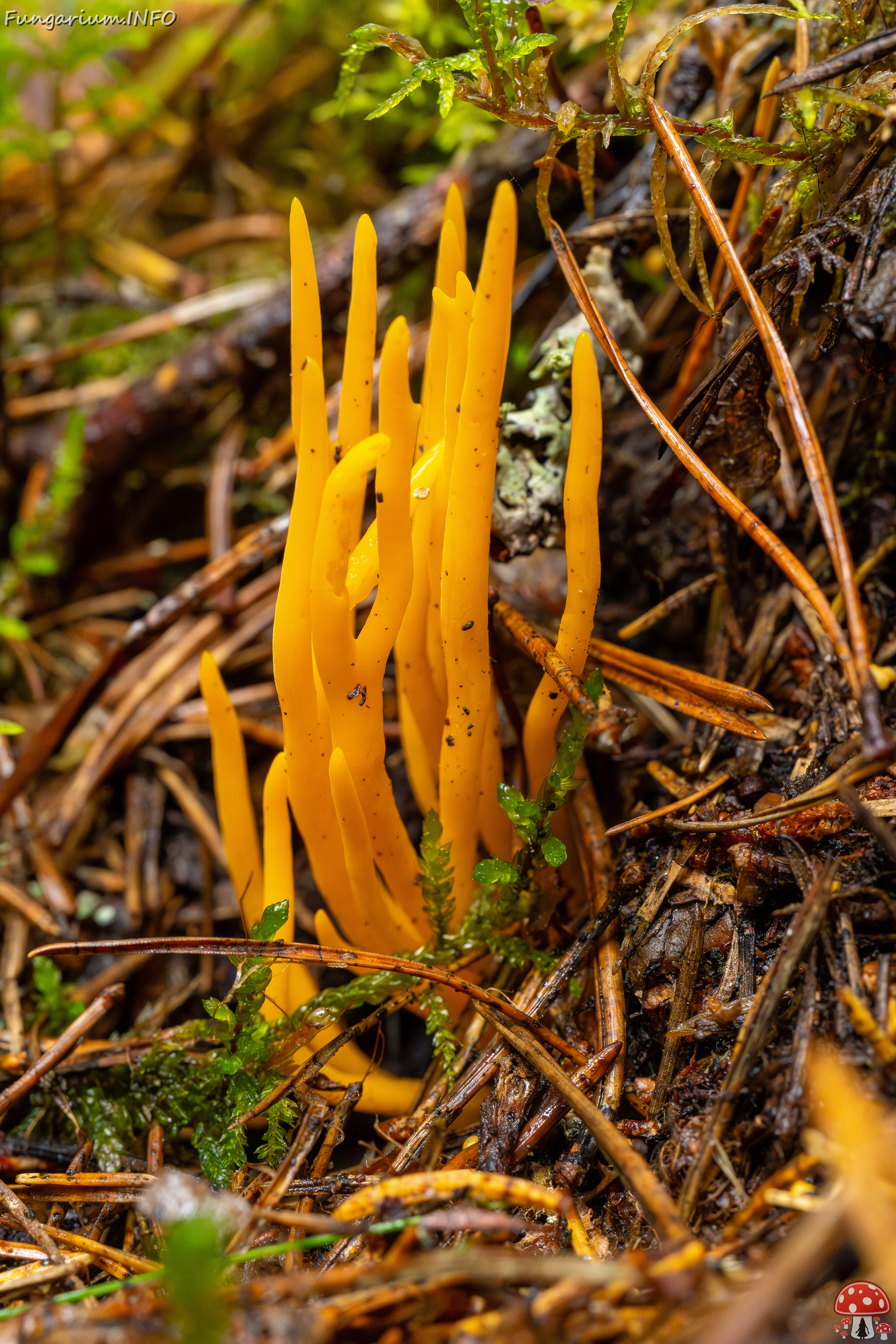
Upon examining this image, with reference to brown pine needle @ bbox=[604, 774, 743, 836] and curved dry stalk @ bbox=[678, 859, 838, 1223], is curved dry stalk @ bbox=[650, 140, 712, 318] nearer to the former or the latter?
brown pine needle @ bbox=[604, 774, 743, 836]

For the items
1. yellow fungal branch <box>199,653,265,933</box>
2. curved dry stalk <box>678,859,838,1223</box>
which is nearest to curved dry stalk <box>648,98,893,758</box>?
curved dry stalk <box>678,859,838,1223</box>

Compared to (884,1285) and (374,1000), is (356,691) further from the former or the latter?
(884,1285)

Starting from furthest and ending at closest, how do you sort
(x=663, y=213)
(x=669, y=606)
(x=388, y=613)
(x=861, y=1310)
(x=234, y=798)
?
(x=669, y=606)
(x=234, y=798)
(x=663, y=213)
(x=388, y=613)
(x=861, y=1310)

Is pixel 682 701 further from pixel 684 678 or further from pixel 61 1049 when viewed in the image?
pixel 61 1049

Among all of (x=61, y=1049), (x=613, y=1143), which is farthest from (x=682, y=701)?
(x=61, y=1049)

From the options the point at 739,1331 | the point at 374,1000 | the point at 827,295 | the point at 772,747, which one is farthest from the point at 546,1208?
the point at 827,295

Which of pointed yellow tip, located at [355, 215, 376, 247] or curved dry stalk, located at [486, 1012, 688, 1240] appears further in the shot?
pointed yellow tip, located at [355, 215, 376, 247]
